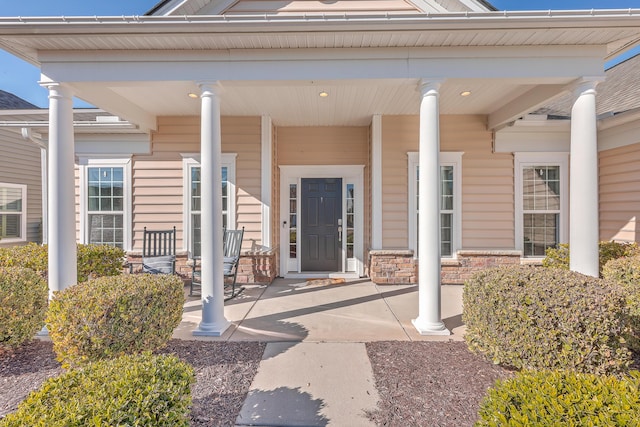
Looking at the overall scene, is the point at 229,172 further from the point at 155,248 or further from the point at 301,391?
the point at 301,391

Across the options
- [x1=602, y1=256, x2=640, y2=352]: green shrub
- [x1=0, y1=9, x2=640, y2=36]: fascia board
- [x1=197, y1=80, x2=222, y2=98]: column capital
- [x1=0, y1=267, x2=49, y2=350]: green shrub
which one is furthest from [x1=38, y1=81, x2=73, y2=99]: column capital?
[x1=602, y1=256, x2=640, y2=352]: green shrub

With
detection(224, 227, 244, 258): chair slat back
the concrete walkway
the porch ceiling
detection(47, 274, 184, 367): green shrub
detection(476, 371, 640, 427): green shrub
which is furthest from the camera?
detection(224, 227, 244, 258): chair slat back

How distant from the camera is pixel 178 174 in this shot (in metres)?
5.40

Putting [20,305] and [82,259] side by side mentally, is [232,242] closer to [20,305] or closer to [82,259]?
[82,259]

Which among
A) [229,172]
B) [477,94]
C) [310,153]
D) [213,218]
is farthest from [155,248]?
[477,94]

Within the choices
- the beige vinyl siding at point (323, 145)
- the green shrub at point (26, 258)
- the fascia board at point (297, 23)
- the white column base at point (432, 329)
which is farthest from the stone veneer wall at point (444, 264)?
the green shrub at point (26, 258)

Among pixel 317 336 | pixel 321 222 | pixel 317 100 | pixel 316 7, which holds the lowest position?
pixel 317 336

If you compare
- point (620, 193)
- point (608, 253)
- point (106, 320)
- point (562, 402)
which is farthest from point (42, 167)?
point (620, 193)

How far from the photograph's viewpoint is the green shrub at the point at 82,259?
3.92 metres

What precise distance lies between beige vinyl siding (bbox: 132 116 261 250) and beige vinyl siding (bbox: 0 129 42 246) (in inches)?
150

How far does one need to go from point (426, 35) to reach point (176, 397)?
353 cm

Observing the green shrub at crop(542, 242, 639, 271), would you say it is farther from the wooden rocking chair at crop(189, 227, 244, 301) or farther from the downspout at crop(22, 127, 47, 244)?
the downspout at crop(22, 127, 47, 244)

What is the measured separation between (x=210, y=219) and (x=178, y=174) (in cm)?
268

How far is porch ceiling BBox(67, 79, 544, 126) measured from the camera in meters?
4.09
